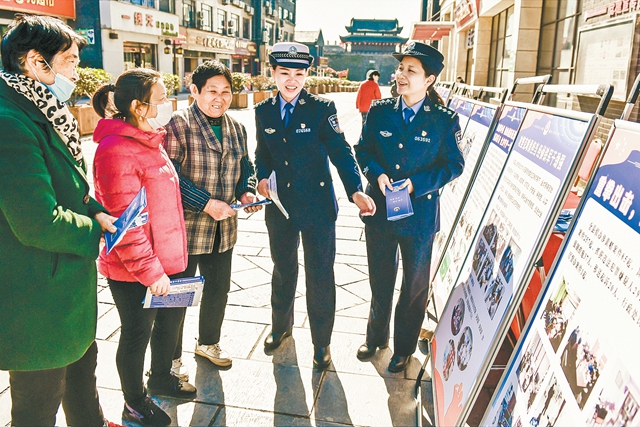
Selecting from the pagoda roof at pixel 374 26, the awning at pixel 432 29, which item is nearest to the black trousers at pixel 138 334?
the awning at pixel 432 29

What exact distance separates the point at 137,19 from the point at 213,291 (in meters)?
32.5

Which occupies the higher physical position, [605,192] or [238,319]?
[605,192]

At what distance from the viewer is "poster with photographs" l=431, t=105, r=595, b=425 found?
1928mm

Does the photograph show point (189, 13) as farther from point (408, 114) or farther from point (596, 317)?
point (596, 317)

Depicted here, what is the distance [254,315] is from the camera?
4039mm

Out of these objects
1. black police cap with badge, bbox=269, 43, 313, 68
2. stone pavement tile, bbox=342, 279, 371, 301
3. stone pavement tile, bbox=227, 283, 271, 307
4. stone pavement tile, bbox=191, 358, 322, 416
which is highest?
black police cap with badge, bbox=269, 43, 313, 68

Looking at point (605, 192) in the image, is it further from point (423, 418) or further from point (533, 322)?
point (423, 418)

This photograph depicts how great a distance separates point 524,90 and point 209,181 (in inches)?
434

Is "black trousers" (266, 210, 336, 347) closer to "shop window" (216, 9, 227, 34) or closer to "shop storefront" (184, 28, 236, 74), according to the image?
"shop storefront" (184, 28, 236, 74)

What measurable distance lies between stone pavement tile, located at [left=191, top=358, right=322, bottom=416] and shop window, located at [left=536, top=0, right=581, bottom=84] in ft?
28.1

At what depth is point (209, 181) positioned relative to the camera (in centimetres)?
293

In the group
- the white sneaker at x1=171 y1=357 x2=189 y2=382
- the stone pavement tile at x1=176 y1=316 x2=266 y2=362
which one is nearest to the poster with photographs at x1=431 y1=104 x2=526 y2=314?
the stone pavement tile at x1=176 y1=316 x2=266 y2=362

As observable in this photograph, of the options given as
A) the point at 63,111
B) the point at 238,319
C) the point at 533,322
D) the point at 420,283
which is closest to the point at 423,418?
the point at 420,283

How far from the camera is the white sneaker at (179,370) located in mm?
3109
